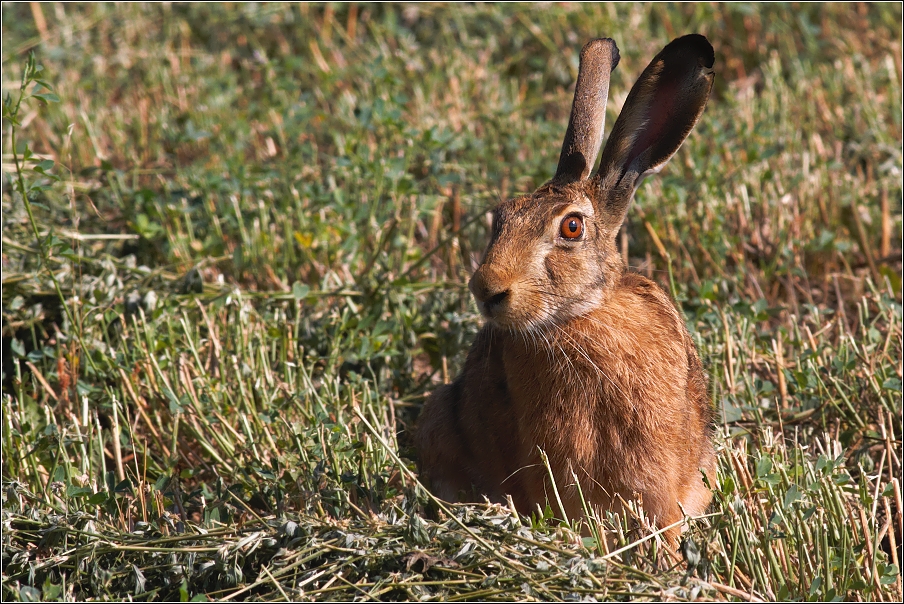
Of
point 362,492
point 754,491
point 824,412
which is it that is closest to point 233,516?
point 362,492

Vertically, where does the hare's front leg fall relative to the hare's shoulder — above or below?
below

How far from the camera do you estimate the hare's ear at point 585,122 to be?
3709mm

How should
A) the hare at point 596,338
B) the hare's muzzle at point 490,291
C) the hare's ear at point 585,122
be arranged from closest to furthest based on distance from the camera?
the hare's muzzle at point 490,291 < the hare at point 596,338 < the hare's ear at point 585,122

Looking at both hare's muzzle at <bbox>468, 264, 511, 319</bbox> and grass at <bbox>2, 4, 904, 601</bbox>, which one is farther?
hare's muzzle at <bbox>468, 264, 511, 319</bbox>

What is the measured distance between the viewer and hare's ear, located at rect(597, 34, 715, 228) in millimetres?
3531

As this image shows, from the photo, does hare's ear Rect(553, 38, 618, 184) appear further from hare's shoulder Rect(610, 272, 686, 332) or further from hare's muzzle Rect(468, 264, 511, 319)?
hare's muzzle Rect(468, 264, 511, 319)

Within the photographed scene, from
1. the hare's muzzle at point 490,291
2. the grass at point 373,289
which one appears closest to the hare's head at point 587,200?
the hare's muzzle at point 490,291

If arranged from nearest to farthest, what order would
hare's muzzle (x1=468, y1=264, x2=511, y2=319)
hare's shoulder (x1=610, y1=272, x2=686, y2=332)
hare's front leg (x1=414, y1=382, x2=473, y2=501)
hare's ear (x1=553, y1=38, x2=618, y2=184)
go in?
hare's muzzle (x1=468, y1=264, x2=511, y2=319)
hare's shoulder (x1=610, y1=272, x2=686, y2=332)
hare's ear (x1=553, y1=38, x2=618, y2=184)
hare's front leg (x1=414, y1=382, x2=473, y2=501)

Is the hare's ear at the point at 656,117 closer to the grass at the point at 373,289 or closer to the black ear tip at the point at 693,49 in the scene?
the black ear tip at the point at 693,49

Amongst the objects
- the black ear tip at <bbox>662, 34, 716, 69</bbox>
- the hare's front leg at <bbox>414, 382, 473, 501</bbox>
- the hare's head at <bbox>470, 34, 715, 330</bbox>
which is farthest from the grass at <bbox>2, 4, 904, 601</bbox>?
the black ear tip at <bbox>662, 34, 716, 69</bbox>

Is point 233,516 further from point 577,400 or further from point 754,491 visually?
point 754,491

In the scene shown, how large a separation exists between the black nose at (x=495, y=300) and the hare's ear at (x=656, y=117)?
636 mm

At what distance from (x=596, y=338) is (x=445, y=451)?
2.76ft

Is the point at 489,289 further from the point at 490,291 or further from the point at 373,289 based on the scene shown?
the point at 373,289
